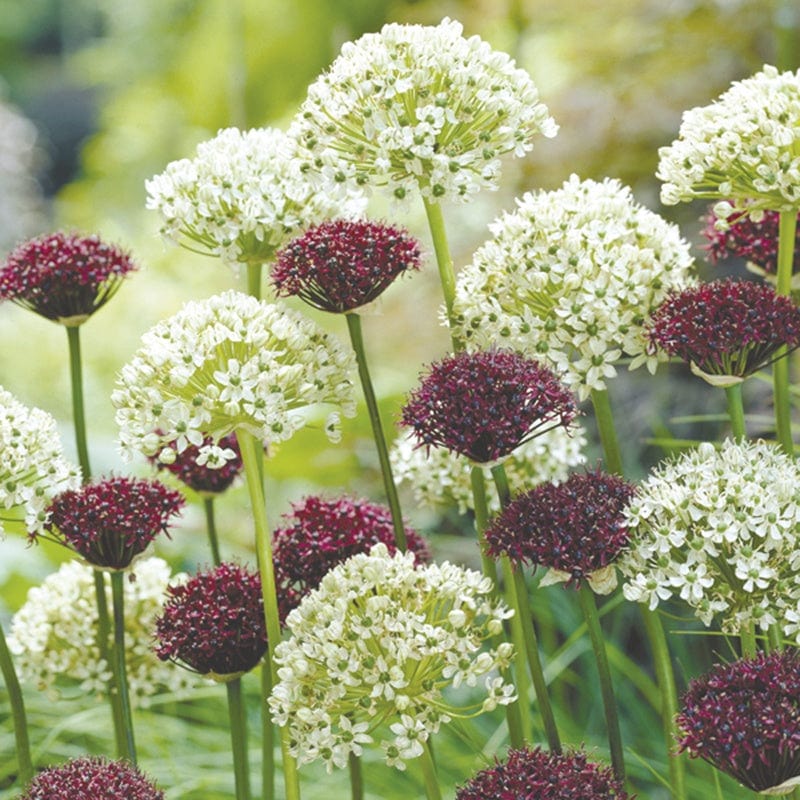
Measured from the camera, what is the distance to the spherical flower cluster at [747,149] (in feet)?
5.54

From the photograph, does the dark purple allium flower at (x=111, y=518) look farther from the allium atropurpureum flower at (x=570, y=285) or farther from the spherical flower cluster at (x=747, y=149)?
the spherical flower cluster at (x=747, y=149)

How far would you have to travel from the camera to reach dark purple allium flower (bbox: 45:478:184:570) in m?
1.72

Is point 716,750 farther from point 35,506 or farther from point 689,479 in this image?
point 35,506

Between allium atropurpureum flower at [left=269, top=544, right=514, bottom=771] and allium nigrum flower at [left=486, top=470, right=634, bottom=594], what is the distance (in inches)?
2.8

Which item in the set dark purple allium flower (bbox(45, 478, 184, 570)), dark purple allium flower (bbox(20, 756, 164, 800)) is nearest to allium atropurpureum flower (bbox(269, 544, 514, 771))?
dark purple allium flower (bbox(20, 756, 164, 800))

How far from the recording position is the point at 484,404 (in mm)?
1541

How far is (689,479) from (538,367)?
0.25 m

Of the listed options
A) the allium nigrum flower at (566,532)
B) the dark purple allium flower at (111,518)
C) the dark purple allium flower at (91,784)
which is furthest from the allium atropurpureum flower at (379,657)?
the dark purple allium flower at (111,518)

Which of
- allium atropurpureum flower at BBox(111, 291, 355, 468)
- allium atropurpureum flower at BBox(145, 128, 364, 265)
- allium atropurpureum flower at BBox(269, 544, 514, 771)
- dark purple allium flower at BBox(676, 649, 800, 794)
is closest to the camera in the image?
dark purple allium flower at BBox(676, 649, 800, 794)

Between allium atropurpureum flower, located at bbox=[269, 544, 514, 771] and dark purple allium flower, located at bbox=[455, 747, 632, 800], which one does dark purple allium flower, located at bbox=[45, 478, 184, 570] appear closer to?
allium atropurpureum flower, located at bbox=[269, 544, 514, 771]

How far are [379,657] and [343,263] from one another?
0.55m

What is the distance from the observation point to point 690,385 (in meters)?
5.08

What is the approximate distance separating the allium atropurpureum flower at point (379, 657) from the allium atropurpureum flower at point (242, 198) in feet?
1.86

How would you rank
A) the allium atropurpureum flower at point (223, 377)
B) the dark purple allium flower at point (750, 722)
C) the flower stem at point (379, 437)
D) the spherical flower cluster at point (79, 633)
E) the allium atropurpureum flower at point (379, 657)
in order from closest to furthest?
the dark purple allium flower at point (750, 722)
the allium atropurpureum flower at point (379, 657)
the allium atropurpureum flower at point (223, 377)
the flower stem at point (379, 437)
the spherical flower cluster at point (79, 633)
